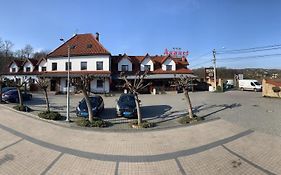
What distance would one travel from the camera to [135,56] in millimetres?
38312

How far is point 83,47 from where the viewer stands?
114ft

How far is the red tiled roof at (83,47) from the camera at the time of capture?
33594 mm

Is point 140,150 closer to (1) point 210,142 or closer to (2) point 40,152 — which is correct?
(1) point 210,142

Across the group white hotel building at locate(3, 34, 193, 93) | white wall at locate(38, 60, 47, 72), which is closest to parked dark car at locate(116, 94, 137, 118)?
white hotel building at locate(3, 34, 193, 93)

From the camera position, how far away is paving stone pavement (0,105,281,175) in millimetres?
7430

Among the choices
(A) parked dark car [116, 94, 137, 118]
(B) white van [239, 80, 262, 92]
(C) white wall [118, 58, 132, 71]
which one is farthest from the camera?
(B) white van [239, 80, 262, 92]

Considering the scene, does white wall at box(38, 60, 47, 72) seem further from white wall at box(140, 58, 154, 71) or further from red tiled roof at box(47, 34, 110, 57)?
white wall at box(140, 58, 154, 71)

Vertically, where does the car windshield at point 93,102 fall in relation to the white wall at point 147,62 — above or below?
below

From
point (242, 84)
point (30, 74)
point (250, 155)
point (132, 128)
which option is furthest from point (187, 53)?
point (250, 155)

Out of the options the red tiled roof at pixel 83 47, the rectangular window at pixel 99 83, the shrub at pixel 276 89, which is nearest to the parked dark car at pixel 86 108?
the rectangular window at pixel 99 83

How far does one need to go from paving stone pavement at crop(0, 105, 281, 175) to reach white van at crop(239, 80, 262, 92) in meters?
29.2

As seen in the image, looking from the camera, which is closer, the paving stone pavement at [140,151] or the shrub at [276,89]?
the paving stone pavement at [140,151]

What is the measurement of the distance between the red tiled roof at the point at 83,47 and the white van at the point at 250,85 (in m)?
26.9

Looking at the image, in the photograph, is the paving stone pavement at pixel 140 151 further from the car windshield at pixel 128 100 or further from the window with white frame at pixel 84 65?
the window with white frame at pixel 84 65
